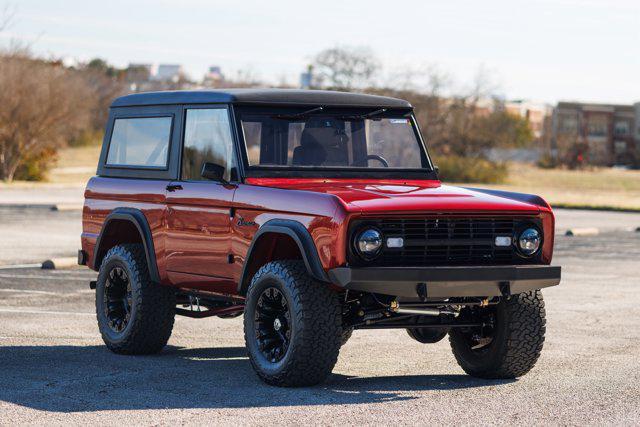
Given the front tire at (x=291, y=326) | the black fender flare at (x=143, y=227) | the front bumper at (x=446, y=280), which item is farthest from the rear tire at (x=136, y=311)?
the front bumper at (x=446, y=280)

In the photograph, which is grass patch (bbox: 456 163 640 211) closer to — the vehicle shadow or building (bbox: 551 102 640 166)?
the vehicle shadow

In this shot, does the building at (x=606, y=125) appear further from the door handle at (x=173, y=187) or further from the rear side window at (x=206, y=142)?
the door handle at (x=173, y=187)

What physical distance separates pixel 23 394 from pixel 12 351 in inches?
78.3

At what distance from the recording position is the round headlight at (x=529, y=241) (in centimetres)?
871

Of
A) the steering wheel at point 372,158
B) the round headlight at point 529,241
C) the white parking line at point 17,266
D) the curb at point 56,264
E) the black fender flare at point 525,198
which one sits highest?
the steering wheel at point 372,158

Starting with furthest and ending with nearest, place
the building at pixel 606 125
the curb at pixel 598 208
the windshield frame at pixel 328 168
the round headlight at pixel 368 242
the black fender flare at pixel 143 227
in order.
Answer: the building at pixel 606 125
the curb at pixel 598 208
the black fender flare at pixel 143 227
the windshield frame at pixel 328 168
the round headlight at pixel 368 242

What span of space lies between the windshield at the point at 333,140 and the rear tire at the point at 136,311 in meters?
1.52

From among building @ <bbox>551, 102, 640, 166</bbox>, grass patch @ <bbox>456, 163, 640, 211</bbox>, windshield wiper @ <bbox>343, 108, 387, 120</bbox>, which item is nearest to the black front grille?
windshield wiper @ <bbox>343, 108, 387, 120</bbox>

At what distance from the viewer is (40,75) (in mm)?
51531

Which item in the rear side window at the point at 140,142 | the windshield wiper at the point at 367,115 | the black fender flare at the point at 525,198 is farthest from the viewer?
the rear side window at the point at 140,142

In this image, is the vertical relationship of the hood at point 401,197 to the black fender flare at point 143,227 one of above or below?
above

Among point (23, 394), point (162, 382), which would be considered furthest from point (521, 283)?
point (23, 394)

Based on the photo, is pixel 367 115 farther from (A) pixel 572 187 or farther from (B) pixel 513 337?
(A) pixel 572 187

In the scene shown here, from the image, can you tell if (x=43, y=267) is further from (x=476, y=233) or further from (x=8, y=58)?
(x=8, y=58)
